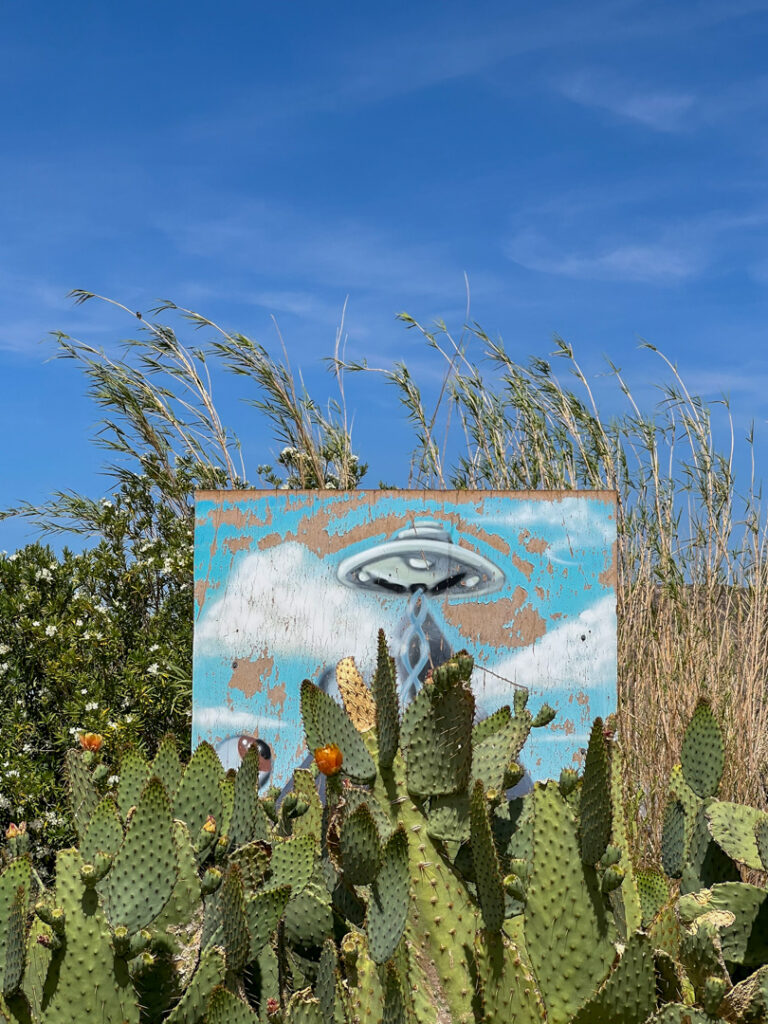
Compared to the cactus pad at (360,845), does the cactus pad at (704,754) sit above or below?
above

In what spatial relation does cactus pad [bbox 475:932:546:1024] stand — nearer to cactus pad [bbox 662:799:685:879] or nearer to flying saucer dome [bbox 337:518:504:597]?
cactus pad [bbox 662:799:685:879]

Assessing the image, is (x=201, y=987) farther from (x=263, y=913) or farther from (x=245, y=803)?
(x=245, y=803)

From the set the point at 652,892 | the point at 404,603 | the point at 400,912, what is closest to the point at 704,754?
the point at 652,892

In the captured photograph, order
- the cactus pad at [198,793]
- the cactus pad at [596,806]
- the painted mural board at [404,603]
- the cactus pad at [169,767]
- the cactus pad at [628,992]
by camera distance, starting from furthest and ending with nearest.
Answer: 1. the painted mural board at [404,603]
2. the cactus pad at [169,767]
3. the cactus pad at [198,793]
4. the cactus pad at [596,806]
5. the cactus pad at [628,992]

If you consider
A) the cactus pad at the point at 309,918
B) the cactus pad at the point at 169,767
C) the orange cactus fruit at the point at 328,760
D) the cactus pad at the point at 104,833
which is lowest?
the cactus pad at the point at 309,918

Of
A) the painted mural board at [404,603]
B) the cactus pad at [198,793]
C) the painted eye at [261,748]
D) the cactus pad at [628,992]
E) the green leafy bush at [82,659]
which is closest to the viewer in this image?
the cactus pad at [628,992]

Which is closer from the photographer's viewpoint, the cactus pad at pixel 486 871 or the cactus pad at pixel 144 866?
the cactus pad at pixel 486 871

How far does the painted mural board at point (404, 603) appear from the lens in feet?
16.0

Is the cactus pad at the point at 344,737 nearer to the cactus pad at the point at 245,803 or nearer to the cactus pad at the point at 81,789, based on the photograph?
the cactus pad at the point at 245,803

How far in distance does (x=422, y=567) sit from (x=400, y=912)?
121 inches

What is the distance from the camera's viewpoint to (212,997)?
192 centimetres

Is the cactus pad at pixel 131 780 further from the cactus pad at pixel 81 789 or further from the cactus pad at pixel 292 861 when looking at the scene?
the cactus pad at pixel 292 861

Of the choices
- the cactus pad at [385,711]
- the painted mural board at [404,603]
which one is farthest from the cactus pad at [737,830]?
the painted mural board at [404,603]

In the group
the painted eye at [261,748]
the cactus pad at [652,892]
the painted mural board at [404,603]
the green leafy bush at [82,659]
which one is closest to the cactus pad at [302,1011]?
the cactus pad at [652,892]
